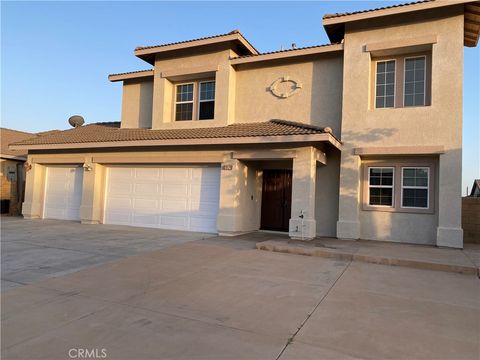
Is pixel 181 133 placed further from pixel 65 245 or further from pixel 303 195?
pixel 65 245

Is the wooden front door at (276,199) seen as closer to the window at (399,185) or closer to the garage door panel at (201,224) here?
the garage door panel at (201,224)

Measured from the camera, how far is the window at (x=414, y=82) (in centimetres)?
1173

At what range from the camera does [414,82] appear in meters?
11.9

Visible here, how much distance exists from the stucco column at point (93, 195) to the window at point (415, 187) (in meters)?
11.7

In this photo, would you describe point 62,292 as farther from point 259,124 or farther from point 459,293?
point 259,124

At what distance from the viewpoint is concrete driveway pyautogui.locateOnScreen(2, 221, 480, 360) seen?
3844mm

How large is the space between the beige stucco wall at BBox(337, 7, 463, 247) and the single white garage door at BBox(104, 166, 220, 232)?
186 inches

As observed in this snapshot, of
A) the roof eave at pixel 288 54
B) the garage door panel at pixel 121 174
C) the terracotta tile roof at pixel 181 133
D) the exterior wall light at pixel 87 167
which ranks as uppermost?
the roof eave at pixel 288 54

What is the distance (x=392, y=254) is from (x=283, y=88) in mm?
7364

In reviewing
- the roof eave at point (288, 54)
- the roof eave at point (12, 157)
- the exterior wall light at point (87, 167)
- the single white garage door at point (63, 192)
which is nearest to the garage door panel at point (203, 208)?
the exterior wall light at point (87, 167)

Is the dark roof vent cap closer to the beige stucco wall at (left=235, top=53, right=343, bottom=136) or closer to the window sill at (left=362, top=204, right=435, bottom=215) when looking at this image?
the beige stucco wall at (left=235, top=53, right=343, bottom=136)

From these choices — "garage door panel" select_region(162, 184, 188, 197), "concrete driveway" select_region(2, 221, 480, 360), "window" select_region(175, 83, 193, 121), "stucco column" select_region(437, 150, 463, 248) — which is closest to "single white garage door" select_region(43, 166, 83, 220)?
"garage door panel" select_region(162, 184, 188, 197)

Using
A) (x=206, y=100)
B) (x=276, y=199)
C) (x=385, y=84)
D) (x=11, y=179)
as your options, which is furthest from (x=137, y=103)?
(x=385, y=84)

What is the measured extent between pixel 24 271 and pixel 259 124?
891 cm
